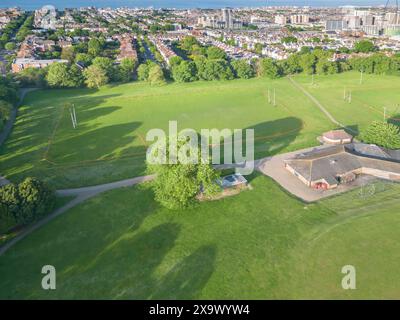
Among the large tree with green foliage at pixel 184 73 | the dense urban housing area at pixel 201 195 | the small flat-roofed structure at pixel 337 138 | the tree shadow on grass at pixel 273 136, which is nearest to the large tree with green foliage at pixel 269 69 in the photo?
the dense urban housing area at pixel 201 195

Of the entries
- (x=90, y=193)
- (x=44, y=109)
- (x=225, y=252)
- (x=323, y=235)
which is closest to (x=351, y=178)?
(x=323, y=235)

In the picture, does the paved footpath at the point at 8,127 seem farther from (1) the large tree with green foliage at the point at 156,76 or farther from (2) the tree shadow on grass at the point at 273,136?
(1) the large tree with green foliage at the point at 156,76

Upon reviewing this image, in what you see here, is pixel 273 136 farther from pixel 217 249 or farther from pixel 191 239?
pixel 217 249

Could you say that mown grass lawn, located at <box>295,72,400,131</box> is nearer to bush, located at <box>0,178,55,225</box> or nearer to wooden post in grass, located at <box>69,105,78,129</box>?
wooden post in grass, located at <box>69,105,78,129</box>

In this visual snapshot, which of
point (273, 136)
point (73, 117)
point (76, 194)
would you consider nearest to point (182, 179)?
point (76, 194)

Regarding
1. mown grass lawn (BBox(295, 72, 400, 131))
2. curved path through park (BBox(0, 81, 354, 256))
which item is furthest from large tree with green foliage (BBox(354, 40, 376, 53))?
curved path through park (BBox(0, 81, 354, 256))

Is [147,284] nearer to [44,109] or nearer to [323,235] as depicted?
[323,235]

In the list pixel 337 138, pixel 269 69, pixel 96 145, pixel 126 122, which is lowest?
pixel 96 145
